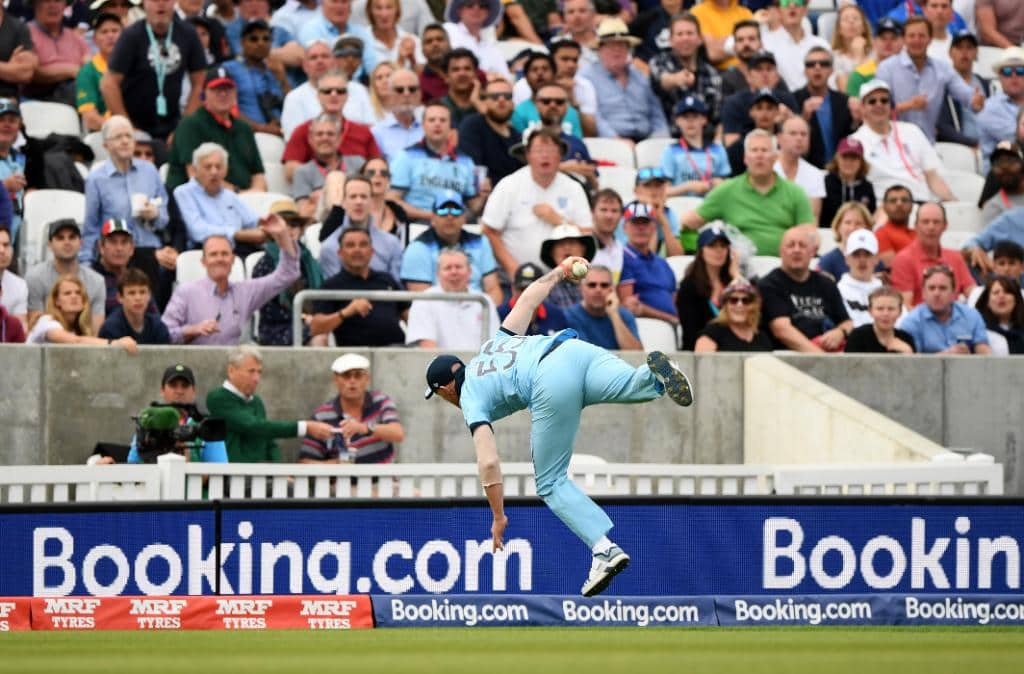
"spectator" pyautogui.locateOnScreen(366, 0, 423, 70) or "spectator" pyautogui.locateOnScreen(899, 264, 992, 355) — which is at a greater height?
"spectator" pyautogui.locateOnScreen(366, 0, 423, 70)

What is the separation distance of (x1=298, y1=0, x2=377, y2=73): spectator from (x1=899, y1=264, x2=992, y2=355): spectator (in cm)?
582

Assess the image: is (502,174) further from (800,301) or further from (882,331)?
(882,331)

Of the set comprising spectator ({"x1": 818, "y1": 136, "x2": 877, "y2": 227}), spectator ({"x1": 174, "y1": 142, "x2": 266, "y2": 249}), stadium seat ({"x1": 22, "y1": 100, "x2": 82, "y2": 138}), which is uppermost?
stadium seat ({"x1": 22, "y1": 100, "x2": 82, "y2": 138})

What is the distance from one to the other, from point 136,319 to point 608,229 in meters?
3.91

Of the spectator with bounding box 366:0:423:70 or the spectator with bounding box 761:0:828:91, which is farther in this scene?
the spectator with bounding box 761:0:828:91

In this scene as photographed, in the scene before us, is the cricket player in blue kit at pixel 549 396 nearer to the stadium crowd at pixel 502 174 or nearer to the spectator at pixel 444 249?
the stadium crowd at pixel 502 174

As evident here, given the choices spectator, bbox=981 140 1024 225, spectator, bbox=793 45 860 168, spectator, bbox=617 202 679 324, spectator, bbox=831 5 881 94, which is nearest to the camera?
spectator, bbox=617 202 679 324

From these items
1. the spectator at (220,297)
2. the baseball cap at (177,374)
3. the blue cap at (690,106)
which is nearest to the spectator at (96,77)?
the spectator at (220,297)

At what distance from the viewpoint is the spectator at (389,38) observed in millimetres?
17734

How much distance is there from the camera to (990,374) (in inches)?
582

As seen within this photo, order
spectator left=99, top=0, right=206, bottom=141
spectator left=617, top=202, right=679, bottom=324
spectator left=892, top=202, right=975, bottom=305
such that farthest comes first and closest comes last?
spectator left=99, top=0, right=206, bottom=141, spectator left=892, top=202, right=975, bottom=305, spectator left=617, top=202, right=679, bottom=324

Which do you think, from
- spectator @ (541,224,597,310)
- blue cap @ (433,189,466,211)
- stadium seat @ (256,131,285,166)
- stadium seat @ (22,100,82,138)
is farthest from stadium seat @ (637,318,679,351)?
stadium seat @ (22,100,82,138)

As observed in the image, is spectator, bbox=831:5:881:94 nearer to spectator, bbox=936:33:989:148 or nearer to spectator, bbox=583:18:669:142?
spectator, bbox=936:33:989:148

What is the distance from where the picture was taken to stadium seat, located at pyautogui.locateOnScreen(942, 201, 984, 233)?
1777 centimetres
